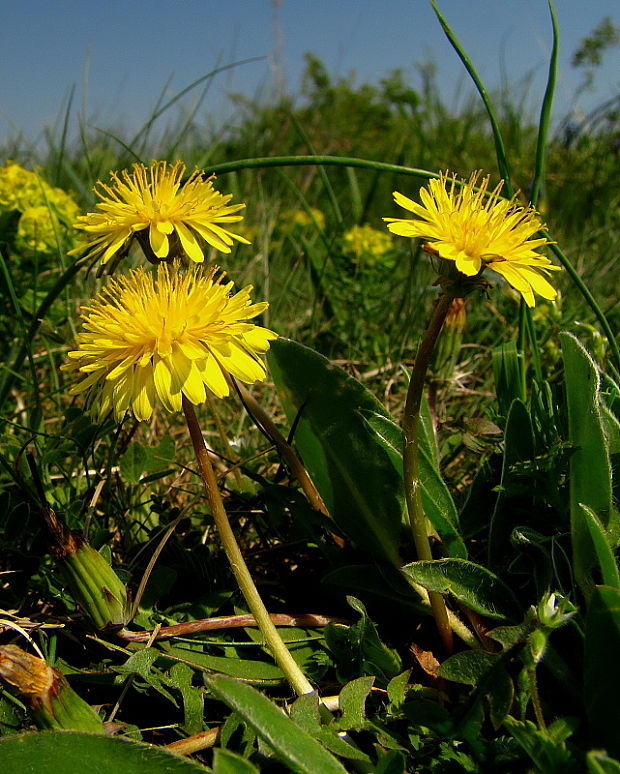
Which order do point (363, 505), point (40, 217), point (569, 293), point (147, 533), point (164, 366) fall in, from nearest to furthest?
point (164, 366) → point (363, 505) → point (147, 533) → point (40, 217) → point (569, 293)

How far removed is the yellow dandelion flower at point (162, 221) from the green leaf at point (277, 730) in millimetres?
632

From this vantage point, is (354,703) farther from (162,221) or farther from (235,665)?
(162,221)

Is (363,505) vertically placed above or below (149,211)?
below

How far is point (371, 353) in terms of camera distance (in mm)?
2432

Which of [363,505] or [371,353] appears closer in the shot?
[363,505]

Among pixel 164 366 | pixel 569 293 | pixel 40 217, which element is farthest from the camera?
pixel 569 293

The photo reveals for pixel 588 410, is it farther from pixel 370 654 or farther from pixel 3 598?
pixel 3 598

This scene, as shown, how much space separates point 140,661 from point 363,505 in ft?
1.47

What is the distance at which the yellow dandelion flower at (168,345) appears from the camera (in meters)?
1.00

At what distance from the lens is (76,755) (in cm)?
96

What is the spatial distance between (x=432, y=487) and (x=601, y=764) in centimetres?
51

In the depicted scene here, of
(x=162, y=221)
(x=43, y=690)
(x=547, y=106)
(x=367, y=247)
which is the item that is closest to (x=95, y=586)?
(x=43, y=690)

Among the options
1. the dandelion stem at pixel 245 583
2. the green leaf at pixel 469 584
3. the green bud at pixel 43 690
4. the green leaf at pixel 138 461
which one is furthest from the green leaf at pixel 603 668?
the green leaf at pixel 138 461

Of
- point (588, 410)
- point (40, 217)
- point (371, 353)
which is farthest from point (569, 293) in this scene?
point (40, 217)
